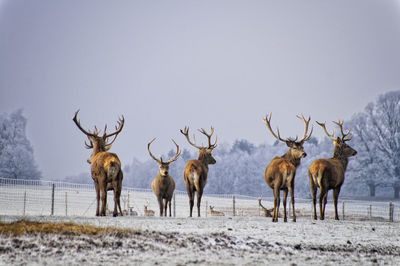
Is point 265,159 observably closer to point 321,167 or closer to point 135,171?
point 135,171

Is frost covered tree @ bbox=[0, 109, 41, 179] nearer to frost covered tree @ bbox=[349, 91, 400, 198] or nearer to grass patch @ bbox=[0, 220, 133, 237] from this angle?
frost covered tree @ bbox=[349, 91, 400, 198]

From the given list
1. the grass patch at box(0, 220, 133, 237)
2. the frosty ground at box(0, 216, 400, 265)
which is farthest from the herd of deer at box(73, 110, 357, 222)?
the grass patch at box(0, 220, 133, 237)

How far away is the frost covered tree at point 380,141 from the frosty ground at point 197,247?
3344 centimetres

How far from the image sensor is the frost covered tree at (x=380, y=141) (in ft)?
149

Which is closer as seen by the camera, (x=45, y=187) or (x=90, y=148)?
(x=90, y=148)

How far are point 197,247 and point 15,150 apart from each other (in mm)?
40830

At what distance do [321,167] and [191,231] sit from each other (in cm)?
725

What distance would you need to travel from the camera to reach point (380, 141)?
46219mm

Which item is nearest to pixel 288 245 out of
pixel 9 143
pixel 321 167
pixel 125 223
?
pixel 125 223

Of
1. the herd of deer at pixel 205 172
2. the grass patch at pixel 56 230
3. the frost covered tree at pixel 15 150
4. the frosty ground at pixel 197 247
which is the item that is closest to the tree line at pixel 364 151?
the frost covered tree at pixel 15 150

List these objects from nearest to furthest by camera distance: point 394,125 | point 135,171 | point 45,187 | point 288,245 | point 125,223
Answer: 1. point 288,245
2. point 125,223
3. point 45,187
4. point 394,125
5. point 135,171

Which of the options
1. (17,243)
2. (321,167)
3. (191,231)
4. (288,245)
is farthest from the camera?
(321,167)

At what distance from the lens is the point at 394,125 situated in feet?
150

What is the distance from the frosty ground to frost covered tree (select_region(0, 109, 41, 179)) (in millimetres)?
36299
